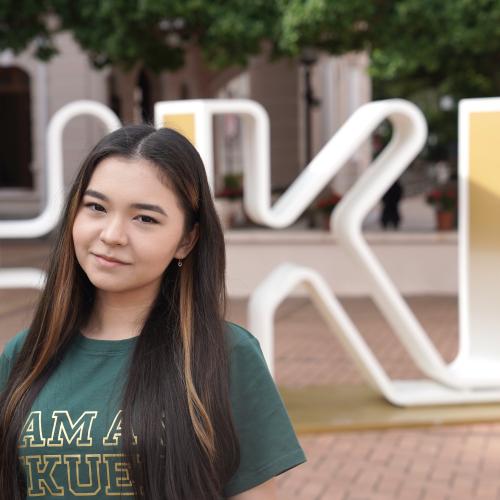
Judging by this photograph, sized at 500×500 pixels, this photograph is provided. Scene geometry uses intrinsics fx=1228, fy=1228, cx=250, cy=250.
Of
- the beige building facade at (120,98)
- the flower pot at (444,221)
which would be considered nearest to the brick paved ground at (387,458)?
the flower pot at (444,221)

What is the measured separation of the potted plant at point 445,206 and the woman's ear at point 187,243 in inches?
556

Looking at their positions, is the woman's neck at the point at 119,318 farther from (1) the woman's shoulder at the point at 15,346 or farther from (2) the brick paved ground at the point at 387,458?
(2) the brick paved ground at the point at 387,458

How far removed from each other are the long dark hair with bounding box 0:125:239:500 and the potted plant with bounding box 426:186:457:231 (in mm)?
14116

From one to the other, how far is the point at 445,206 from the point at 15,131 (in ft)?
44.9

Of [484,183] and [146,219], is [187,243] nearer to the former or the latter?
[146,219]

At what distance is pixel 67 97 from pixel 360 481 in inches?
801

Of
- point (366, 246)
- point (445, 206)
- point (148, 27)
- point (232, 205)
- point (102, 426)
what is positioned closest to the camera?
point (102, 426)

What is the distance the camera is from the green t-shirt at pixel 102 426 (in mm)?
2291

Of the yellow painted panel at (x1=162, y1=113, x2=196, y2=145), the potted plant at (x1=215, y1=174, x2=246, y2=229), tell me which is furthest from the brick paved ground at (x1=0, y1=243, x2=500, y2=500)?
the potted plant at (x1=215, y1=174, x2=246, y2=229)

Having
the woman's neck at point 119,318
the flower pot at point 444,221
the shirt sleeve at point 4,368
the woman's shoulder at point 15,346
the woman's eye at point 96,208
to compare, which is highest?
the woman's eye at point 96,208

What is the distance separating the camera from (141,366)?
236 cm

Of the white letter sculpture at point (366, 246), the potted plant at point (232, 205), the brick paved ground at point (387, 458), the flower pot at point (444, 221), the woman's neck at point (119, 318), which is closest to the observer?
the woman's neck at point (119, 318)

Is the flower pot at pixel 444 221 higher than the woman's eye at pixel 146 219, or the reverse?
the woman's eye at pixel 146 219

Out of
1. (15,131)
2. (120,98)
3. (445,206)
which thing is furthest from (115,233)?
(15,131)
